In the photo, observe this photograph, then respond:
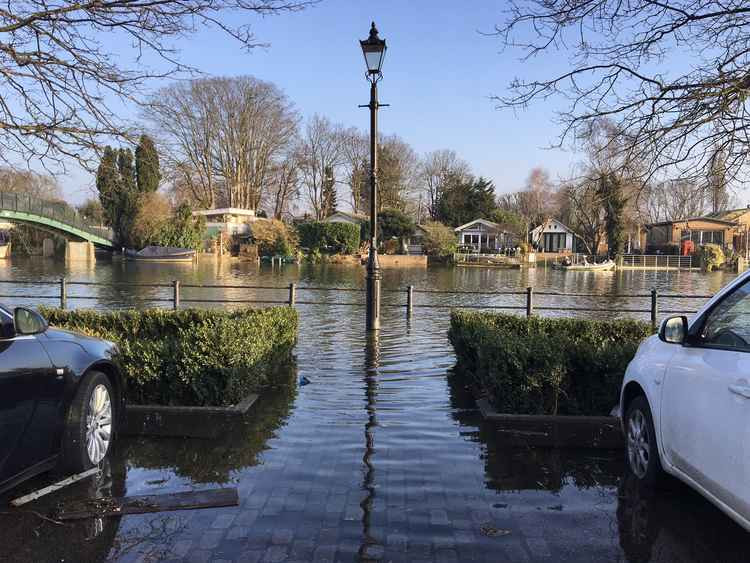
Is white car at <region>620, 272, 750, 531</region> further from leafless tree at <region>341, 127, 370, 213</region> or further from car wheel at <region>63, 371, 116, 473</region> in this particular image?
leafless tree at <region>341, 127, 370, 213</region>

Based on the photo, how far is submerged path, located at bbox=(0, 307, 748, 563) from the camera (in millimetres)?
3359

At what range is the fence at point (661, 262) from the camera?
199 feet

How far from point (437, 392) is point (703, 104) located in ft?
13.9

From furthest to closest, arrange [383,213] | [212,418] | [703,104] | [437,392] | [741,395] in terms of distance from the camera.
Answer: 1. [383,213]
2. [437,392]
3. [703,104]
4. [212,418]
5. [741,395]

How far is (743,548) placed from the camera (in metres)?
3.39

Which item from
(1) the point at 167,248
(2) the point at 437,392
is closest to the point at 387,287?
(2) the point at 437,392

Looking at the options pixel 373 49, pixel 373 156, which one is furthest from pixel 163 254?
pixel 373 49

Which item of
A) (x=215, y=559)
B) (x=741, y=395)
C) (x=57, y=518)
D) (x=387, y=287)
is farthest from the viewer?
(x=387, y=287)

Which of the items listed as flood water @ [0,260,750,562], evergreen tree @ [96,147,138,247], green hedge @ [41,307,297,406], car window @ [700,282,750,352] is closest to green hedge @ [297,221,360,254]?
evergreen tree @ [96,147,138,247]

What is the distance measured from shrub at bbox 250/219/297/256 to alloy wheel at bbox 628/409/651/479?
56106 mm

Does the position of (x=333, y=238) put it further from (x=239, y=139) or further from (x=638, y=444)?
(x=638, y=444)

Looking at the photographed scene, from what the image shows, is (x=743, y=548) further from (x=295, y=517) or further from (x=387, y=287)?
(x=387, y=287)

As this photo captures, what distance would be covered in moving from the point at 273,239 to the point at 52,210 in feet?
65.1

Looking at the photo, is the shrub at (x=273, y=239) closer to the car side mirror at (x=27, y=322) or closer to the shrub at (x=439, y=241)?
the shrub at (x=439, y=241)
